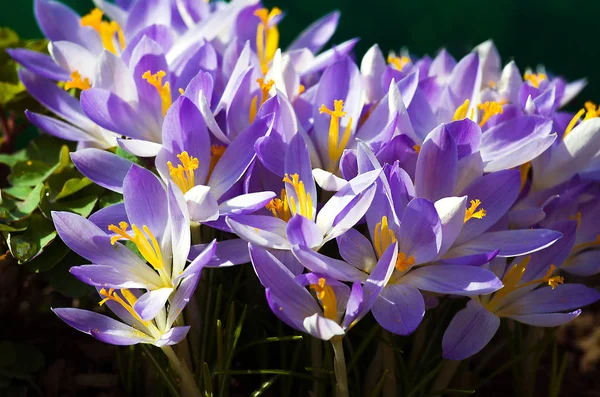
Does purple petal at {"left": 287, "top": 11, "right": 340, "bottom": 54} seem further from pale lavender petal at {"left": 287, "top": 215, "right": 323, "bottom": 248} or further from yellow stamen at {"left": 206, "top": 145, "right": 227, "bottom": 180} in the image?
pale lavender petal at {"left": 287, "top": 215, "right": 323, "bottom": 248}

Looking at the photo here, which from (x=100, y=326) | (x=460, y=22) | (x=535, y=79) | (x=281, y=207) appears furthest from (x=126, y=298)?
(x=460, y=22)

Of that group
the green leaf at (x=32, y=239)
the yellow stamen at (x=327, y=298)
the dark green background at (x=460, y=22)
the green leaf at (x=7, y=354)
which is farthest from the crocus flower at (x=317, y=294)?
the dark green background at (x=460, y=22)

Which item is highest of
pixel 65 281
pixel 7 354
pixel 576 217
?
pixel 576 217

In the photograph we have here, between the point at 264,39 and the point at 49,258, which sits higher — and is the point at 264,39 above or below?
above

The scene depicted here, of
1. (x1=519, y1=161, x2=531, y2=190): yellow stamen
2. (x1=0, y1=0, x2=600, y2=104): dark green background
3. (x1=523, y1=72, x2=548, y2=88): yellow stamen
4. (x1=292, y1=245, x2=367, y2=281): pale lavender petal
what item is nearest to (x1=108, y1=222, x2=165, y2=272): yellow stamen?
(x1=292, y1=245, x2=367, y2=281): pale lavender petal

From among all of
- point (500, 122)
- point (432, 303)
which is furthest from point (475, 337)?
point (500, 122)

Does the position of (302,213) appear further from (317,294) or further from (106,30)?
(106,30)
